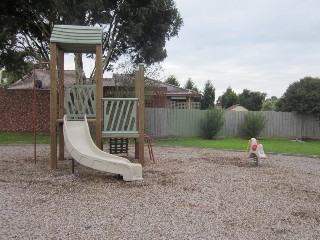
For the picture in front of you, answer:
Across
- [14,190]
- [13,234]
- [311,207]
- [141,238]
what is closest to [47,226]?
[13,234]

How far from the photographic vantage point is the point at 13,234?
436 cm

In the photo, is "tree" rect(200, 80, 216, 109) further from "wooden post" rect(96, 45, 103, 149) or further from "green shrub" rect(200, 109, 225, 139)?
"wooden post" rect(96, 45, 103, 149)

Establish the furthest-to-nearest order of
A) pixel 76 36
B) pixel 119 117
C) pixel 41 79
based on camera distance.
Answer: pixel 41 79 < pixel 119 117 < pixel 76 36

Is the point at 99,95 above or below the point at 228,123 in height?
above

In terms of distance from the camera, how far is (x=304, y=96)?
75.5 feet

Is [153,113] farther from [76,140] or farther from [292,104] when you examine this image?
[76,140]

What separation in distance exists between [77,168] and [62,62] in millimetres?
3198

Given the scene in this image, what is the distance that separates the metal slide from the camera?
768 cm

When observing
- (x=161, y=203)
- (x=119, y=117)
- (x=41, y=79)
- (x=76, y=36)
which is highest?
(x=41, y=79)

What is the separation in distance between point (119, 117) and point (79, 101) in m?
1.51

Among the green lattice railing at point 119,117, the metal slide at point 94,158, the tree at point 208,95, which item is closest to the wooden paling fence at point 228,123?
the green lattice railing at point 119,117

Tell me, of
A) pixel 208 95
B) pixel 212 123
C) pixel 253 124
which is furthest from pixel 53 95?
pixel 208 95

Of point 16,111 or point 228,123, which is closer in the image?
point 16,111

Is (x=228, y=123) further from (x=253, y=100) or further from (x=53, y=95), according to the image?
(x=253, y=100)
